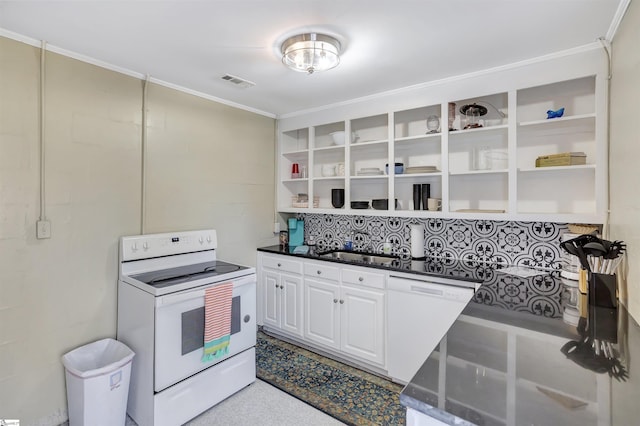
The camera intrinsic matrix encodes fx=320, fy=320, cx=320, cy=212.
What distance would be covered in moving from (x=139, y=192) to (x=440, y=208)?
2.44 meters

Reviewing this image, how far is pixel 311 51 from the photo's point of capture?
1925 mm

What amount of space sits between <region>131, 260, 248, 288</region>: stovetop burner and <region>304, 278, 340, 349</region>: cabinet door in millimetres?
769

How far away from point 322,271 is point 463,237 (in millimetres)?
1258

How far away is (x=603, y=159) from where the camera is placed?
1.98 metres

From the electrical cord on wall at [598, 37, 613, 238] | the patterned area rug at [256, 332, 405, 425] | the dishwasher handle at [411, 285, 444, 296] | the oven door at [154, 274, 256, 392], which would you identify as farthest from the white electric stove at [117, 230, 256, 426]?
the electrical cord on wall at [598, 37, 613, 238]

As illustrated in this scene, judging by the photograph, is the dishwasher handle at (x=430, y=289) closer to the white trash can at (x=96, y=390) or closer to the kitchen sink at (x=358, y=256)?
the kitchen sink at (x=358, y=256)

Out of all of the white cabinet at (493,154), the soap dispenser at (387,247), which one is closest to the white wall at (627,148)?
the white cabinet at (493,154)

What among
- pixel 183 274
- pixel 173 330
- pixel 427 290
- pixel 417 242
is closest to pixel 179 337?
pixel 173 330

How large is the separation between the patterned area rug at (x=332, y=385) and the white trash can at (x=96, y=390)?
1.01 m

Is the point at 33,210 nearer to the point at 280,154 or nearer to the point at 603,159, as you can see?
the point at 280,154

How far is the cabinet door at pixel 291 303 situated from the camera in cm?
307

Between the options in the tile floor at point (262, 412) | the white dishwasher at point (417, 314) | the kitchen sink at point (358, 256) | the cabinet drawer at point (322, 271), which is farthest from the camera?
the kitchen sink at point (358, 256)

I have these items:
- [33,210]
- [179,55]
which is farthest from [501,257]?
[33,210]

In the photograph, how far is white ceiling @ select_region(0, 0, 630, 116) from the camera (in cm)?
162
